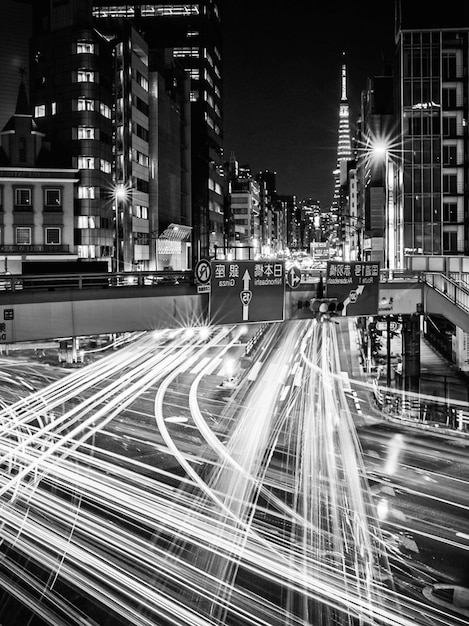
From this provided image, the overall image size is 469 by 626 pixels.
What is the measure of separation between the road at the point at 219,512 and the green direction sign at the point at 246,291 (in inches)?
172

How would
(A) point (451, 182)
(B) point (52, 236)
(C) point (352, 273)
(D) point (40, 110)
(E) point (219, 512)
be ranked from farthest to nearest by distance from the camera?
(D) point (40, 110), (A) point (451, 182), (B) point (52, 236), (C) point (352, 273), (E) point (219, 512)

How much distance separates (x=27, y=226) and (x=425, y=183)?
40494mm

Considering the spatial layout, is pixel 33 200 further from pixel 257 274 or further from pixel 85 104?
pixel 257 274

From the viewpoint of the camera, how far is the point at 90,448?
21.5 m

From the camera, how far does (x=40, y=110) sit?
7012 cm

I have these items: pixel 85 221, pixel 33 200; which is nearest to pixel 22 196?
pixel 33 200

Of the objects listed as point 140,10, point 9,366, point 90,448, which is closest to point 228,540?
point 90,448

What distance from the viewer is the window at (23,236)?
6342 cm

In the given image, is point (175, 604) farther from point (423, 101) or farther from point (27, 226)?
point (423, 101)

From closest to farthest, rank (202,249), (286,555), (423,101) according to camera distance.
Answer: (286,555) → (423,101) → (202,249)

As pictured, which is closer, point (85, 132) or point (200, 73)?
point (85, 132)

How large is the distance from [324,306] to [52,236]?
47.5m

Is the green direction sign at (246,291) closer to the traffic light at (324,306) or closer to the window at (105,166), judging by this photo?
the traffic light at (324,306)

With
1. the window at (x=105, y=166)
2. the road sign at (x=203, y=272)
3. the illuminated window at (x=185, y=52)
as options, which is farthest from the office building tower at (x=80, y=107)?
the illuminated window at (x=185, y=52)
